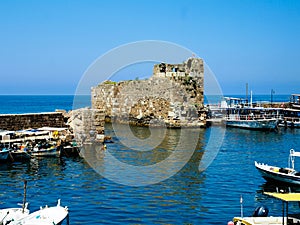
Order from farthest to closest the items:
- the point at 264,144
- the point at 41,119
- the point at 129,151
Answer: the point at 264,144 < the point at 41,119 < the point at 129,151

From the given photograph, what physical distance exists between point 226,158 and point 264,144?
1078cm

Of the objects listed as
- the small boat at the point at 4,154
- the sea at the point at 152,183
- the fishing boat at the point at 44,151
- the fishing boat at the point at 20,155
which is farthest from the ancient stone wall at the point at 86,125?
the small boat at the point at 4,154

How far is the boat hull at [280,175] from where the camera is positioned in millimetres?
25203

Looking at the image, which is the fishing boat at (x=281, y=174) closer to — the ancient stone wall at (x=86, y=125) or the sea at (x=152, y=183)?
the sea at (x=152, y=183)

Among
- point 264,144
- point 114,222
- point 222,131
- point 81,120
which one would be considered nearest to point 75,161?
point 81,120

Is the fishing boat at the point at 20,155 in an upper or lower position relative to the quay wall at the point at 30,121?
lower

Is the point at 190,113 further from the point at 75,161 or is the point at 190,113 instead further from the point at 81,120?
the point at 75,161

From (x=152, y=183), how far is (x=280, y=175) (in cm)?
730

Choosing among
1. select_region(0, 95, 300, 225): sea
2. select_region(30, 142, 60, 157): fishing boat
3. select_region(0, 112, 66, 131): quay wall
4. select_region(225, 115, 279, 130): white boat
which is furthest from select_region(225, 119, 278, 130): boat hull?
select_region(30, 142, 60, 157): fishing boat

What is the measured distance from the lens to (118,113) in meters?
67.8

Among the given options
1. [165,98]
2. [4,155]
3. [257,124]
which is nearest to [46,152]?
[4,155]

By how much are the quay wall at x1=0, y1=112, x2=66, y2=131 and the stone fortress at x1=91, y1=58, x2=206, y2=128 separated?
15.0 m

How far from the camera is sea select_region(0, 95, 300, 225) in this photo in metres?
20.6

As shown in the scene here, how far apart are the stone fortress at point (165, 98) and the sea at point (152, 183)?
53.7 ft
